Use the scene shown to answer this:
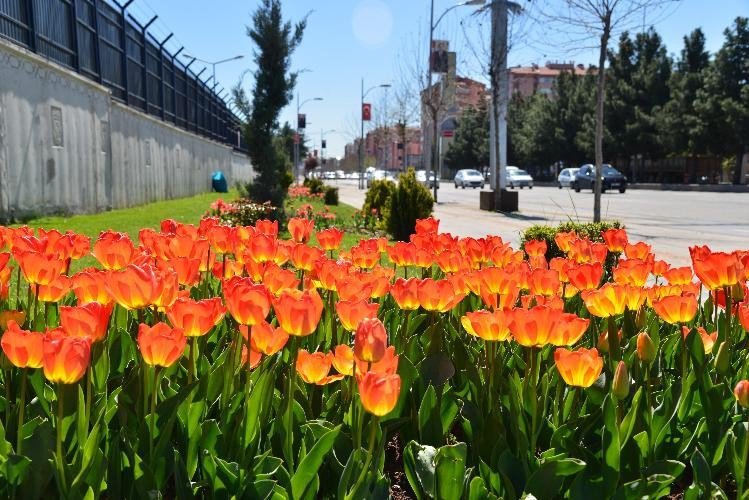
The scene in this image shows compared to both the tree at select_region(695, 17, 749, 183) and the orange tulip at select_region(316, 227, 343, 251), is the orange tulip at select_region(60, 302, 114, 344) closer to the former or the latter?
the orange tulip at select_region(316, 227, 343, 251)

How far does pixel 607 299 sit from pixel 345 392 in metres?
0.77

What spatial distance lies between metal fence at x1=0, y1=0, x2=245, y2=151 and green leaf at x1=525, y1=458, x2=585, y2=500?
504 inches

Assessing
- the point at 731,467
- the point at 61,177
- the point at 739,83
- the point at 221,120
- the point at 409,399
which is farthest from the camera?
the point at 221,120

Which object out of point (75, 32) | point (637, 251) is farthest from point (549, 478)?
point (75, 32)

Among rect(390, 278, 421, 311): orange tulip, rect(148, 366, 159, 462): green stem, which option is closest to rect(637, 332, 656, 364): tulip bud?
rect(390, 278, 421, 311): orange tulip

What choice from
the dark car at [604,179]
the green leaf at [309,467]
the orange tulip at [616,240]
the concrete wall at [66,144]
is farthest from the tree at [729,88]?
the green leaf at [309,467]

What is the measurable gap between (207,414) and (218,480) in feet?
1.15

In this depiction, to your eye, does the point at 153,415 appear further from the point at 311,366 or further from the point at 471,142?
the point at 471,142

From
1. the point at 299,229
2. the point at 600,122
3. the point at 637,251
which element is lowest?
the point at 637,251


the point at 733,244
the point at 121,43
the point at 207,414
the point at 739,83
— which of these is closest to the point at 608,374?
the point at 207,414

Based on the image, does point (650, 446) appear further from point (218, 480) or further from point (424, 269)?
point (424, 269)

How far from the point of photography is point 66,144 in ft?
49.3

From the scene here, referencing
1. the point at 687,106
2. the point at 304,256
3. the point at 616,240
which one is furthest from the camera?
the point at 687,106

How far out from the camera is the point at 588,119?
5012 centimetres
